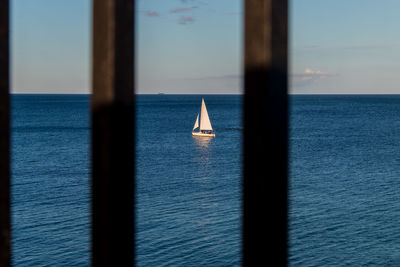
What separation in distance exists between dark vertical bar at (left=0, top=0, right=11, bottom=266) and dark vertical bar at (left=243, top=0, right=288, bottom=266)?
0.65 metres

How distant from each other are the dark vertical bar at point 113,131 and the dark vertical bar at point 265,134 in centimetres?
32

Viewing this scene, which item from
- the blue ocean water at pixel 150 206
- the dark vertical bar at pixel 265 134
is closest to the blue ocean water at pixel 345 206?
the blue ocean water at pixel 150 206

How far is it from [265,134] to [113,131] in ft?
1.30

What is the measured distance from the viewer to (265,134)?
1.14 metres

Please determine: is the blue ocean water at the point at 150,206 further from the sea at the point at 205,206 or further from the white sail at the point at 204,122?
the white sail at the point at 204,122

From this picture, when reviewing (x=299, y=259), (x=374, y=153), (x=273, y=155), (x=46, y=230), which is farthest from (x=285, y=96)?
A: (x=374, y=153)

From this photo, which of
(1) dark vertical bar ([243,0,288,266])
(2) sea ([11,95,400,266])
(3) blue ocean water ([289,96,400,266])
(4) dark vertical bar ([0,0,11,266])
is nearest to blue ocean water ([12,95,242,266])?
(2) sea ([11,95,400,266])

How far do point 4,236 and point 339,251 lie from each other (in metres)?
27.1

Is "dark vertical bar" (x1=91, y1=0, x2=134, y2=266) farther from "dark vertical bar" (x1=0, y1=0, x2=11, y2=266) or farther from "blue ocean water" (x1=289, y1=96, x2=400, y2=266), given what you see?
"blue ocean water" (x1=289, y1=96, x2=400, y2=266)

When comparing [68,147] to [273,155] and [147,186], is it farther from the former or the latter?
[273,155]

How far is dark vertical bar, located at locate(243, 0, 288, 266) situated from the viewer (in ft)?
3.76

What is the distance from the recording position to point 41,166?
48.5 meters

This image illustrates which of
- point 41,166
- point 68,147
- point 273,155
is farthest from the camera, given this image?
point 68,147

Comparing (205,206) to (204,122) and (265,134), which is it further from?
(204,122)
